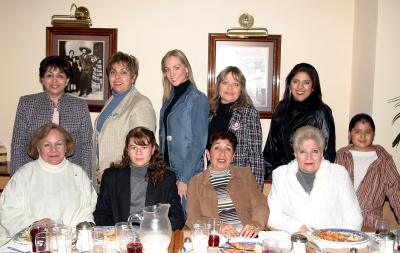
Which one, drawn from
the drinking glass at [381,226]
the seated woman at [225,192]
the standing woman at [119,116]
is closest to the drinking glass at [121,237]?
the seated woman at [225,192]

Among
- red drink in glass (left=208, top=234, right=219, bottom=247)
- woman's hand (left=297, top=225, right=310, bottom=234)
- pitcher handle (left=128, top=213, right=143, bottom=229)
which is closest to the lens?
pitcher handle (left=128, top=213, right=143, bottom=229)

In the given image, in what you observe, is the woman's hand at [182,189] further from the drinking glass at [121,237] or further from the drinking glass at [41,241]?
the drinking glass at [41,241]

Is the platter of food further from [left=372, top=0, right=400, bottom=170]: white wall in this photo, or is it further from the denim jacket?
[left=372, top=0, right=400, bottom=170]: white wall

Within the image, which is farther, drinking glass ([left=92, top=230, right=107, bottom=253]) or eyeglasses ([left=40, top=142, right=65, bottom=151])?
eyeglasses ([left=40, top=142, right=65, bottom=151])

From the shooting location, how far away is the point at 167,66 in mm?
2975

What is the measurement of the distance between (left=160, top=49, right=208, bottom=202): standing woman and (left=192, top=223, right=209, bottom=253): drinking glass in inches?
37.1

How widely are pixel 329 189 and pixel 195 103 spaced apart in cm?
108

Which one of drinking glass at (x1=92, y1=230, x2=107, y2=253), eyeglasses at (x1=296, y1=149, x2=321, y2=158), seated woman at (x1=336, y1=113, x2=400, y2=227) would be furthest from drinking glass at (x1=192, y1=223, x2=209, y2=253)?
seated woman at (x1=336, y1=113, x2=400, y2=227)

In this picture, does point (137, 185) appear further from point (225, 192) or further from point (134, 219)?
point (225, 192)

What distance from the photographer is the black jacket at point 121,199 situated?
98.1 inches

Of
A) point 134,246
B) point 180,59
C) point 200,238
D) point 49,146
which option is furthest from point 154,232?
point 180,59

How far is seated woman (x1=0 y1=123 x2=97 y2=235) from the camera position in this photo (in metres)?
2.40

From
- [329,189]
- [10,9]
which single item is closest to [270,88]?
[329,189]

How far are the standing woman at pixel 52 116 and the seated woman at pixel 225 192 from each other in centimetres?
94
